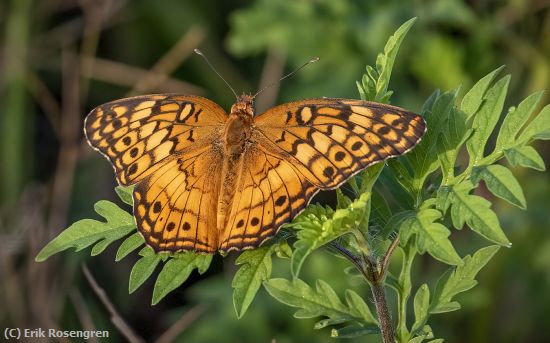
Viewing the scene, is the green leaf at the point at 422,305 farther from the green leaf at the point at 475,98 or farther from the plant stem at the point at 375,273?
the green leaf at the point at 475,98

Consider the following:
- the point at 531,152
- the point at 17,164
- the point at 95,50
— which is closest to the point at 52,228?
the point at 17,164

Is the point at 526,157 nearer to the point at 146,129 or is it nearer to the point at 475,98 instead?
the point at 475,98

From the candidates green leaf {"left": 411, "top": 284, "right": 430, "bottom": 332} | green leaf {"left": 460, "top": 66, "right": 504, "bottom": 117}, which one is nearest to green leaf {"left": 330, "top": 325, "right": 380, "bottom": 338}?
green leaf {"left": 411, "top": 284, "right": 430, "bottom": 332}

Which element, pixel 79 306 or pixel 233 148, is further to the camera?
pixel 79 306

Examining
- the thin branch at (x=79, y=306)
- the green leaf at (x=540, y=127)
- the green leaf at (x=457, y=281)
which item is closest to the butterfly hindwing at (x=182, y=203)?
the green leaf at (x=457, y=281)

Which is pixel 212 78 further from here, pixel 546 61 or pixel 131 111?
pixel 131 111

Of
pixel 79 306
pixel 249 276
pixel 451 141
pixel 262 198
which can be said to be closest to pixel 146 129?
pixel 262 198
